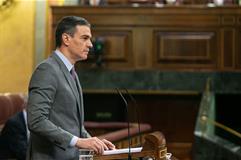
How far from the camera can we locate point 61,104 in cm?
209

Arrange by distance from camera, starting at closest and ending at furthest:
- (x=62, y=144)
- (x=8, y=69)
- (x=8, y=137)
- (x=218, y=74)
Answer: (x=62, y=144) → (x=8, y=137) → (x=218, y=74) → (x=8, y=69)

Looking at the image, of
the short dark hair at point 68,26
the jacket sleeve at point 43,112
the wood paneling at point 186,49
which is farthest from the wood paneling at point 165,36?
the jacket sleeve at point 43,112

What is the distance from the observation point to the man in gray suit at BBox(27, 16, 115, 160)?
1979 mm

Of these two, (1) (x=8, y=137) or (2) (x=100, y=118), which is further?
(2) (x=100, y=118)

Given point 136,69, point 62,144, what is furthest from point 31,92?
point 136,69

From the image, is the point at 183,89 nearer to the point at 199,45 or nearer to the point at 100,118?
the point at 199,45

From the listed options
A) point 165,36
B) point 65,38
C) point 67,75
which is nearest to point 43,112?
point 67,75

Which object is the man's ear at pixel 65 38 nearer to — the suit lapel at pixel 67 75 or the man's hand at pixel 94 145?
the suit lapel at pixel 67 75

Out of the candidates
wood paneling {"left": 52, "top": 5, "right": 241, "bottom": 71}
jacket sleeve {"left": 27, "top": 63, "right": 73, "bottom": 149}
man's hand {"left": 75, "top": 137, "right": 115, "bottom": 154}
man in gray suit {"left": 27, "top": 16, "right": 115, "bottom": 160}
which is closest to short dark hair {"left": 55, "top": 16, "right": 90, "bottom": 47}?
man in gray suit {"left": 27, "top": 16, "right": 115, "bottom": 160}

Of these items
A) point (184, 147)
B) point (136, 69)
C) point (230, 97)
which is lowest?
point (184, 147)

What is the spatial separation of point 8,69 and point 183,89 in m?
2.44

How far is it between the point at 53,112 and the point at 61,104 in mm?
47

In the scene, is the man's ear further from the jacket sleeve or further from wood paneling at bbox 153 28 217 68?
wood paneling at bbox 153 28 217 68

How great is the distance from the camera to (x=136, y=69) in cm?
669
